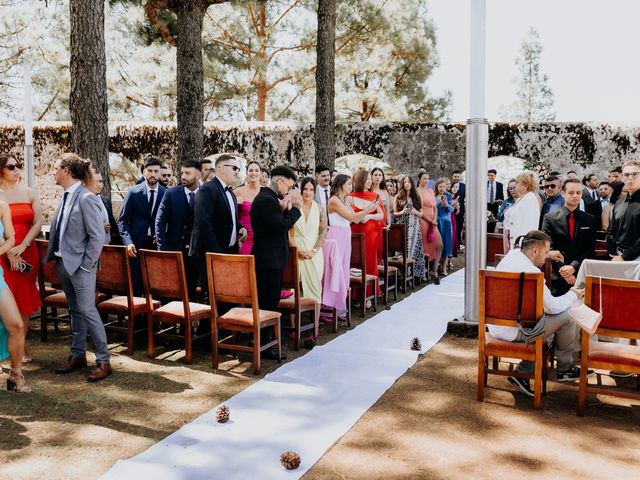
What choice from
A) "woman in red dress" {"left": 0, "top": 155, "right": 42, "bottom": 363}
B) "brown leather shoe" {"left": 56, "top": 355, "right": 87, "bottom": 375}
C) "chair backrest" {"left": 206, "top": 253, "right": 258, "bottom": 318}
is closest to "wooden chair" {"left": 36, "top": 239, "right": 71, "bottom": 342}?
"woman in red dress" {"left": 0, "top": 155, "right": 42, "bottom": 363}

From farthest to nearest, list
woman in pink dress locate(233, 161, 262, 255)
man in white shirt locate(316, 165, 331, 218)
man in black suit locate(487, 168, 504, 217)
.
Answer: man in black suit locate(487, 168, 504, 217) → man in white shirt locate(316, 165, 331, 218) → woman in pink dress locate(233, 161, 262, 255)

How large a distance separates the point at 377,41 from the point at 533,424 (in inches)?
806

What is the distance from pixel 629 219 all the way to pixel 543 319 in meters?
2.12

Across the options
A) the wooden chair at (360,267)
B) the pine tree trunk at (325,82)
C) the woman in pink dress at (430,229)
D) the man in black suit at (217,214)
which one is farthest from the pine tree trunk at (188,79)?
the man in black suit at (217,214)

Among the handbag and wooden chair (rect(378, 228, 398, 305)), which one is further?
wooden chair (rect(378, 228, 398, 305))

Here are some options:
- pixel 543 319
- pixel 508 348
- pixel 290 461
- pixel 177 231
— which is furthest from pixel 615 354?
pixel 177 231

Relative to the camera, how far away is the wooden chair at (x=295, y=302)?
6.18 metres

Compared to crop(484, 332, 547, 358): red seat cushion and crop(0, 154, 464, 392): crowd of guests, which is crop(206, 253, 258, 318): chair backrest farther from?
crop(484, 332, 547, 358): red seat cushion

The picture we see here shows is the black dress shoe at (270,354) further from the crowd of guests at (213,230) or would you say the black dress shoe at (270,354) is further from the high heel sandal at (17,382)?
the high heel sandal at (17,382)

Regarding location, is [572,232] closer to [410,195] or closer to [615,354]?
[615,354]

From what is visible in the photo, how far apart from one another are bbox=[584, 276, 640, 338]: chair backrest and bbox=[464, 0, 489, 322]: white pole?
2.38 metres

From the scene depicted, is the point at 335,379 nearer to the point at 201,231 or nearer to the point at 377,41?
the point at 201,231

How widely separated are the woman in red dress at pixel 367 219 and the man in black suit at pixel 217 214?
8.61 feet

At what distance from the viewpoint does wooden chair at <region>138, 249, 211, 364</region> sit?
224 inches
